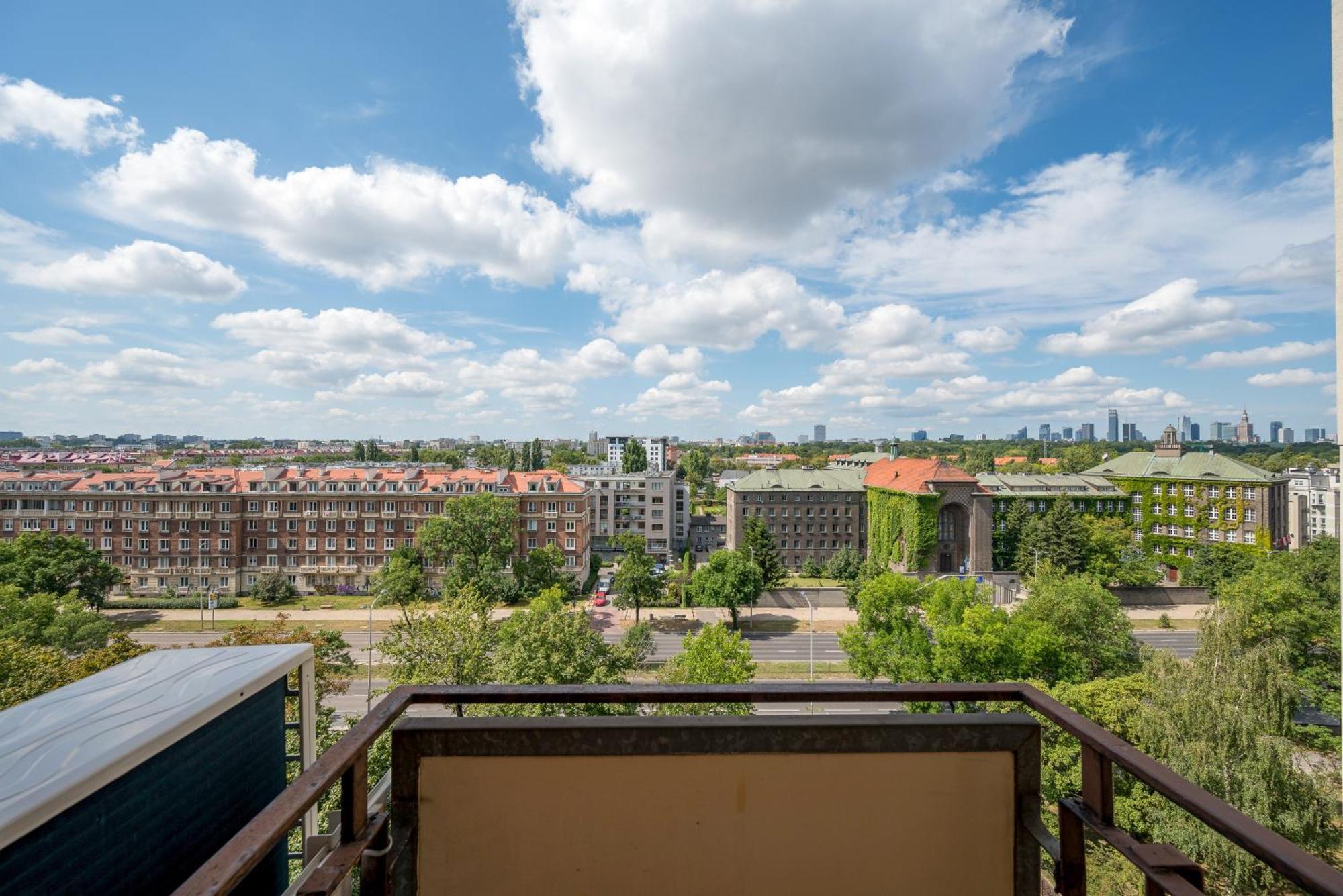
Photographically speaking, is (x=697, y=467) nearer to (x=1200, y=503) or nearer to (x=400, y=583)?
(x=1200, y=503)

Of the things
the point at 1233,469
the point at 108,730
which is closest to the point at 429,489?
the point at 108,730

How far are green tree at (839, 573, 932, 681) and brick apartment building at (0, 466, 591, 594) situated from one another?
66.1 feet

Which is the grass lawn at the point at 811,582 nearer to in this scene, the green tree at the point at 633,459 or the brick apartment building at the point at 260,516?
the brick apartment building at the point at 260,516

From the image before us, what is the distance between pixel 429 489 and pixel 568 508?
8.16 meters

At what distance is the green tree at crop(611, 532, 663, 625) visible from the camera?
2778 cm

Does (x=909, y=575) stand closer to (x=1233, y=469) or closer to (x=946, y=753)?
(x=1233, y=469)

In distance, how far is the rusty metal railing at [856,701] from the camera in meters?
1.13

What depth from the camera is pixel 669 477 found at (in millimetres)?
45125

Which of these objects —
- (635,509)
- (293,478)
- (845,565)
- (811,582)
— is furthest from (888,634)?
(293,478)

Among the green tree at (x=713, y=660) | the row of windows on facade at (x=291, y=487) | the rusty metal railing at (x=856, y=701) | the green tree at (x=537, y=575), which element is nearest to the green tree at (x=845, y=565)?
the green tree at (x=537, y=575)

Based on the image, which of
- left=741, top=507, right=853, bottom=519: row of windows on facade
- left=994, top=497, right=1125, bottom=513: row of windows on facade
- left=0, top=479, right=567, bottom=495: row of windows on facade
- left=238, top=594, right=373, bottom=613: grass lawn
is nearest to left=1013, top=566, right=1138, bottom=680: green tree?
left=994, top=497, right=1125, bottom=513: row of windows on facade

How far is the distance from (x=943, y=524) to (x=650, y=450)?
198 feet

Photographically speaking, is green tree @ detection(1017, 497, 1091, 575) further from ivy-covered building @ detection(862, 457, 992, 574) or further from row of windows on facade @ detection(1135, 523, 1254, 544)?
row of windows on facade @ detection(1135, 523, 1254, 544)

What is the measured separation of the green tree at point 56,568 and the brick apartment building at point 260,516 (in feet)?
8.68
